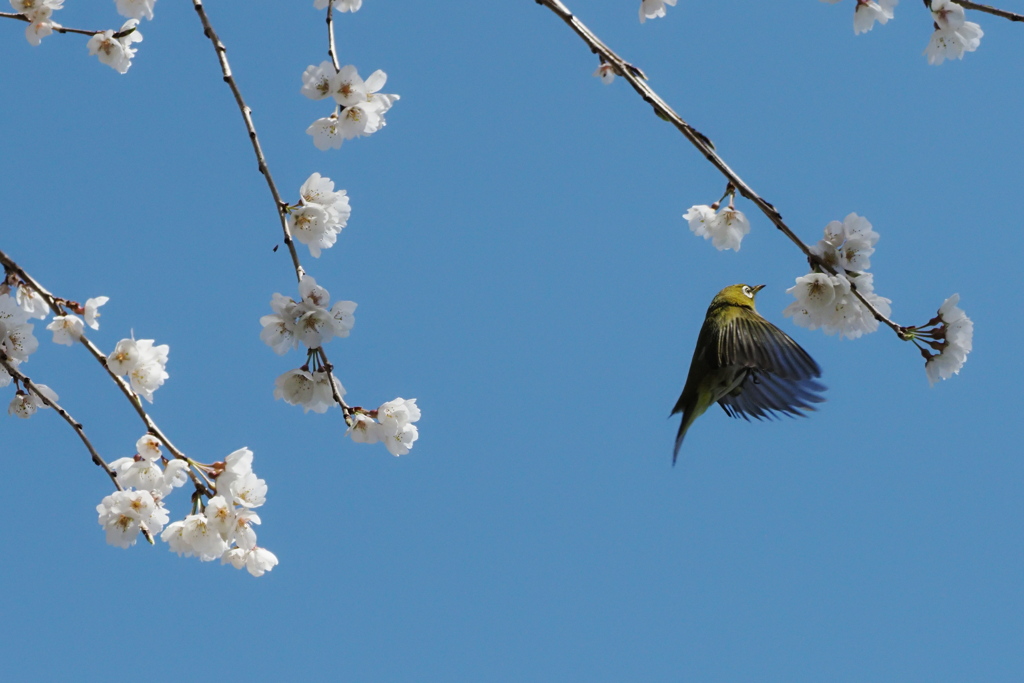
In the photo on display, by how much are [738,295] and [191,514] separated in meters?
2.08

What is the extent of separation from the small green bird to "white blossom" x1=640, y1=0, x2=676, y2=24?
92 cm

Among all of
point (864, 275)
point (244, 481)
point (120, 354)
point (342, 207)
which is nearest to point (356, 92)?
point (342, 207)

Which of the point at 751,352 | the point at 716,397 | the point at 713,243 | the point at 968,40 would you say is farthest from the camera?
the point at 716,397

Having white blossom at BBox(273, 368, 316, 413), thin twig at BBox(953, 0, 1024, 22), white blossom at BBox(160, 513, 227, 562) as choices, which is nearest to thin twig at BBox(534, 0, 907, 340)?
thin twig at BBox(953, 0, 1024, 22)

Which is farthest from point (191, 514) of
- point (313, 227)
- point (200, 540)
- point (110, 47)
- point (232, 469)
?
point (110, 47)

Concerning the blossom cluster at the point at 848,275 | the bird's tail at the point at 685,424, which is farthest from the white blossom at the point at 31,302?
the bird's tail at the point at 685,424

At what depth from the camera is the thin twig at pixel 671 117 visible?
150 cm

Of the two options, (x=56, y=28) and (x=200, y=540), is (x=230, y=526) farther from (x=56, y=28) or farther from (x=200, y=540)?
(x=56, y=28)

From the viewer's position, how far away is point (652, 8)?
7.66 ft

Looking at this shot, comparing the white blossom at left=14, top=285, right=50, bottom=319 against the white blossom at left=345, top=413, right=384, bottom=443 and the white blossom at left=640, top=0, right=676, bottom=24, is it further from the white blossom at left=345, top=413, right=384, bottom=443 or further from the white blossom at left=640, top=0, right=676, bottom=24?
the white blossom at left=640, top=0, right=676, bottom=24

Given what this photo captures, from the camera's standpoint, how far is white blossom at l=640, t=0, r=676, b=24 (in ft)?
7.62

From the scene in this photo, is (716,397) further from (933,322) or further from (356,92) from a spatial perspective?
(356,92)

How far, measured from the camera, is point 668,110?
1529mm

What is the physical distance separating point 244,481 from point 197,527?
6.4 inches
